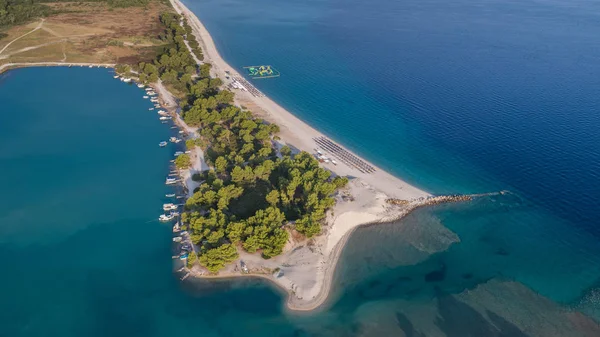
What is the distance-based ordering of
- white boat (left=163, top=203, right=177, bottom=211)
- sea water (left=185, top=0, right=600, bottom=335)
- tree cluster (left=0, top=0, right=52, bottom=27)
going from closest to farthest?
1. sea water (left=185, top=0, right=600, bottom=335)
2. white boat (left=163, top=203, right=177, bottom=211)
3. tree cluster (left=0, top=0, right=52, bottom=27)

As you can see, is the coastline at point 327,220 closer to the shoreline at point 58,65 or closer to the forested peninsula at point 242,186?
the forested peninsula at point 242,186

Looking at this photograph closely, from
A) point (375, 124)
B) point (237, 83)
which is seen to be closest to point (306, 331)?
point (375, 124)

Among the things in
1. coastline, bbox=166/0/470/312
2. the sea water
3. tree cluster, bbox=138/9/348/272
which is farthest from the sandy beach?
the sea water

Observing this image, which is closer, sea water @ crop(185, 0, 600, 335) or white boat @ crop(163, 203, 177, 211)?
sea water @ crop(185, 0, 600, 335)

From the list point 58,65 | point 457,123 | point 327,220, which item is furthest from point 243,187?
point 58,65

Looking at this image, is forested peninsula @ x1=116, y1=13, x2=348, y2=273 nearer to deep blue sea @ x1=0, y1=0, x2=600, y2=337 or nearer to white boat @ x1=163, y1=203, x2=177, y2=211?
white boat @ x1=163, y1=203, x2=177, y2=211

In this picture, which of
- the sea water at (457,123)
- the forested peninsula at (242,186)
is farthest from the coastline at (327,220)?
the sea water at (457,123)
